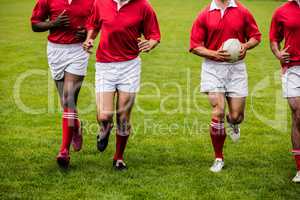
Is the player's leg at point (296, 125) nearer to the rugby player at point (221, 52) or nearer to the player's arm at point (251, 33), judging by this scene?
the rugby player at point (221, 52)

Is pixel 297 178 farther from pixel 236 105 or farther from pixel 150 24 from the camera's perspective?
pixel 150 24

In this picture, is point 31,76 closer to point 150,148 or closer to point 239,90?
point 150,148

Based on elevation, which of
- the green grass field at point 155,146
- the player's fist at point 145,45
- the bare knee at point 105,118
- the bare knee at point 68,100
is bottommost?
the green grass field at point 155,146

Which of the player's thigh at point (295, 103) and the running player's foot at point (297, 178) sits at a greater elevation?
the player's thigh at point (295, 103)

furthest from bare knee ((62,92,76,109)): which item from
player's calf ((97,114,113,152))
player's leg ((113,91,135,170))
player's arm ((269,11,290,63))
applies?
player's arm ((269,11,290,63))

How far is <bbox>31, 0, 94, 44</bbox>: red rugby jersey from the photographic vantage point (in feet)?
27.3

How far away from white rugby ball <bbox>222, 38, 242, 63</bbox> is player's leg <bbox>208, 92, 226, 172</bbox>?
24.8 inches

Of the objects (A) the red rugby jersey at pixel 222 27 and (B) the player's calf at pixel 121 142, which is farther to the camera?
(B) the player's calf at pixel 121 142

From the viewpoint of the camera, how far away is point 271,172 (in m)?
8.23

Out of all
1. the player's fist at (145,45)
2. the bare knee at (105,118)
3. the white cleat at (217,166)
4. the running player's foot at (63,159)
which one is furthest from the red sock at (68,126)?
the white cleat at (217,166)

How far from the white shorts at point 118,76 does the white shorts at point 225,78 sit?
3.11 ft

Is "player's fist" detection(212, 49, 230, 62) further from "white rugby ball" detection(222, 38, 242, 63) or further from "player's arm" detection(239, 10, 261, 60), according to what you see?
"player's arm" detection(239, 10, 261, 60)

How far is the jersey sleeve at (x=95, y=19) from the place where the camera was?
8.13m

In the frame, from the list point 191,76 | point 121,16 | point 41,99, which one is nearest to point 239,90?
point 121,16
